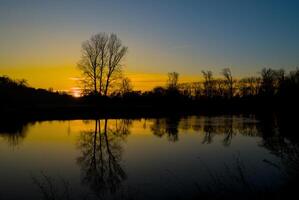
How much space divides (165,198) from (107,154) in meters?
6.58

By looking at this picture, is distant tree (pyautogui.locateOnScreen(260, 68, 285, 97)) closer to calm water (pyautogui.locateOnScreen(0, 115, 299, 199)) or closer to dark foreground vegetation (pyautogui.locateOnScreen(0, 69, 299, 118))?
dark foreground vegetation (pyautogui.locateOnScreen(0, 69, 299, 118))

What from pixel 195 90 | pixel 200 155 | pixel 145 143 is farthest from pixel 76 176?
pixel 195 90

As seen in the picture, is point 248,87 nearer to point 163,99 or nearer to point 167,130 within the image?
point 163,99

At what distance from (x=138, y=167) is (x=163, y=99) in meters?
51.6

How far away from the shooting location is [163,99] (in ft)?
206

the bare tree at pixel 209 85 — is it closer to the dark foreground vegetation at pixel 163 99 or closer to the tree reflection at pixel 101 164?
the dark foreground vegetation at pixel 163 99

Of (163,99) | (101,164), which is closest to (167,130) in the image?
(101,164)

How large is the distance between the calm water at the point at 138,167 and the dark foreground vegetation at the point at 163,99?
54.2 ft

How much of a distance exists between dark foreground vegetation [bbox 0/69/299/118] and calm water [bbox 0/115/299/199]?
1651cm

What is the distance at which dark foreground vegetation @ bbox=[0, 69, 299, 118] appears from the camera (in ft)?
127

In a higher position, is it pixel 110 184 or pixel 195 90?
pixel 195 90

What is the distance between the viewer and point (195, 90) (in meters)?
90.4

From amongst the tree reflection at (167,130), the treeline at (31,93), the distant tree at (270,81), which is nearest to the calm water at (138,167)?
the tree reflection at (167,130)

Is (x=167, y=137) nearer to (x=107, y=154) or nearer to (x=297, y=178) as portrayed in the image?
(x=107, y=154)
